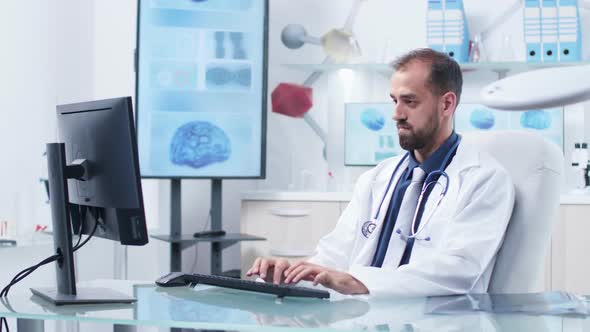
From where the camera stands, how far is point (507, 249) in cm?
187

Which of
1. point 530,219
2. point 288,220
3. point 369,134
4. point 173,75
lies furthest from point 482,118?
point 530,219

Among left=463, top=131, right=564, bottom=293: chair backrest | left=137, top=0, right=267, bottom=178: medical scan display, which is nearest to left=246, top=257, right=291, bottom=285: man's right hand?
left=463, top=131, right=564, bottom=293: chair backrest

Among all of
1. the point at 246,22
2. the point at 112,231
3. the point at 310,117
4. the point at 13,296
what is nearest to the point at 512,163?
the point at 112,231

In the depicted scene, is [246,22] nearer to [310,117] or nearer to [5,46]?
[310,117]

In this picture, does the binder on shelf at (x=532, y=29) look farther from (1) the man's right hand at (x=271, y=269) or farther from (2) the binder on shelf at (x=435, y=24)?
(1) the man's right hand at (x=271, y=269)

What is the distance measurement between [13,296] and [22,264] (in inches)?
65.9

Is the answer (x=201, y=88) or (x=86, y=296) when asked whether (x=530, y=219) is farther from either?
(x=201, y=88)

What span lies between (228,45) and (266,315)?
8.47ft

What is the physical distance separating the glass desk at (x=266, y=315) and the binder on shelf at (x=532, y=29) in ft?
8.71

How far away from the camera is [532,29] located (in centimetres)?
385

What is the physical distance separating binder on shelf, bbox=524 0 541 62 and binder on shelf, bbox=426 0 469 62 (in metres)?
0.30

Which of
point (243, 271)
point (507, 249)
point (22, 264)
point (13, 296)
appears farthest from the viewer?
point (243, 271)

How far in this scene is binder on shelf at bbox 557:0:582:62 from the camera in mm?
3789

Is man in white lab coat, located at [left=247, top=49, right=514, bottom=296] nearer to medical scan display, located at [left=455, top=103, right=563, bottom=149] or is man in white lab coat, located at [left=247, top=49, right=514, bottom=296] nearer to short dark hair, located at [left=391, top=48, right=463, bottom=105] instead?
short dark hair, located at [left=391, top=48, right=463, bottom=105]
